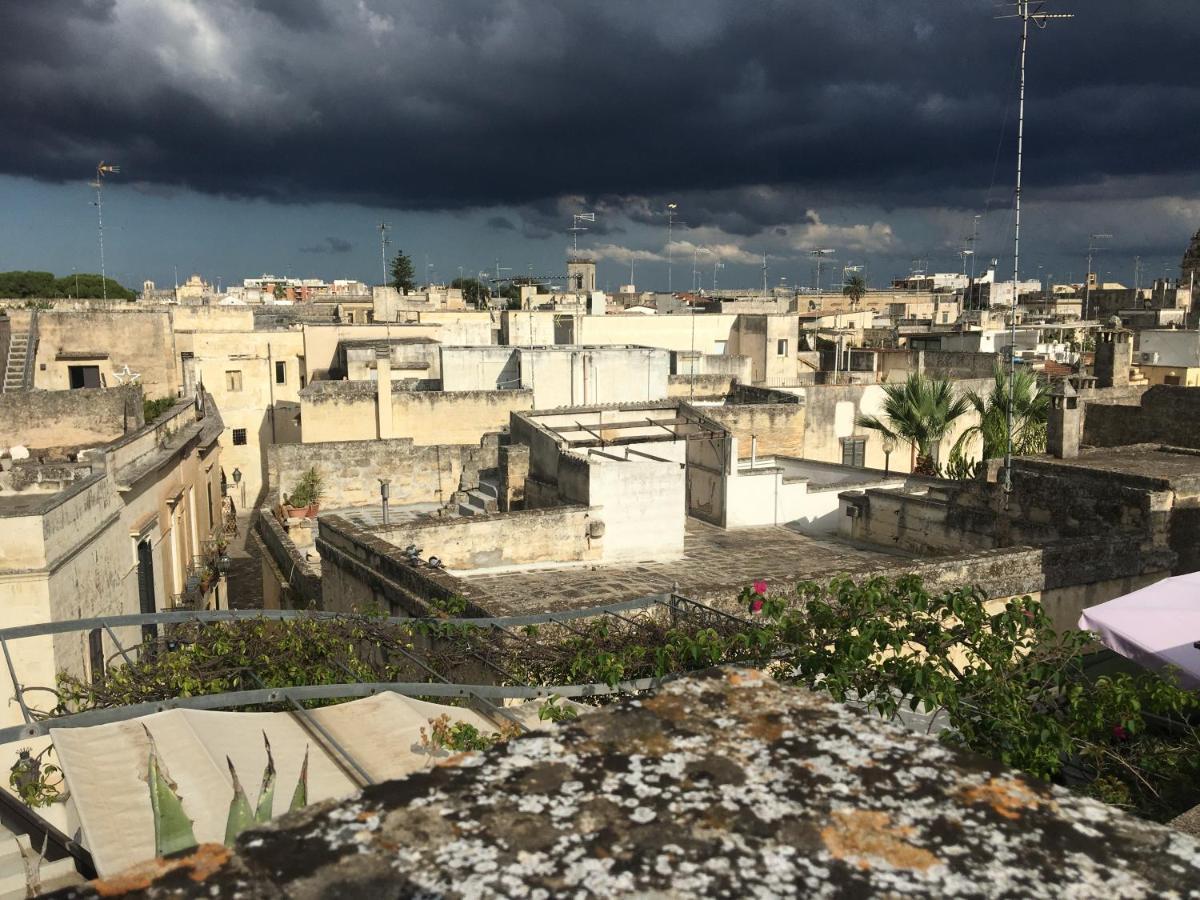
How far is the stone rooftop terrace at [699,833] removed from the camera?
221 cm

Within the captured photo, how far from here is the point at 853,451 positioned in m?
29.4

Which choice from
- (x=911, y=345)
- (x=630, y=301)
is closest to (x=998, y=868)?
(x=911, y=345)

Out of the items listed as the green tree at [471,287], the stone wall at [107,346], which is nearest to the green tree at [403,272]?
the green tree at [471,287]

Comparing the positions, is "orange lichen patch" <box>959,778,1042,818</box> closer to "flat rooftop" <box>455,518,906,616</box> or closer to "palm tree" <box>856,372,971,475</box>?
"flat rooftop" <box>455,518,906,616</box>

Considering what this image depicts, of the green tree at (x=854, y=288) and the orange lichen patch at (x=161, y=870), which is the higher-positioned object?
the green tree at (x=854, y=288)

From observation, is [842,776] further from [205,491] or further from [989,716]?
[205,491]

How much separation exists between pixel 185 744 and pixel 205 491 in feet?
82.7

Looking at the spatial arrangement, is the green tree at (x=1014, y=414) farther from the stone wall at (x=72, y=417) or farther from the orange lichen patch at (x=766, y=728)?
the stone wall at (x=72, y=417)

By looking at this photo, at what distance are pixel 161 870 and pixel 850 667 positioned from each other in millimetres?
4399

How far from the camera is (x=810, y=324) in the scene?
59188mm

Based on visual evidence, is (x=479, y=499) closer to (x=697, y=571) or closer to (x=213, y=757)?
(x=697, y=571)

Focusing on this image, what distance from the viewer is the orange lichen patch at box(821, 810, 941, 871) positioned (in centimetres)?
231

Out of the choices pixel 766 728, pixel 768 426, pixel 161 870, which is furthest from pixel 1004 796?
pixel 768 426

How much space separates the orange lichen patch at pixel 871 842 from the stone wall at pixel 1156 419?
22.3 m
